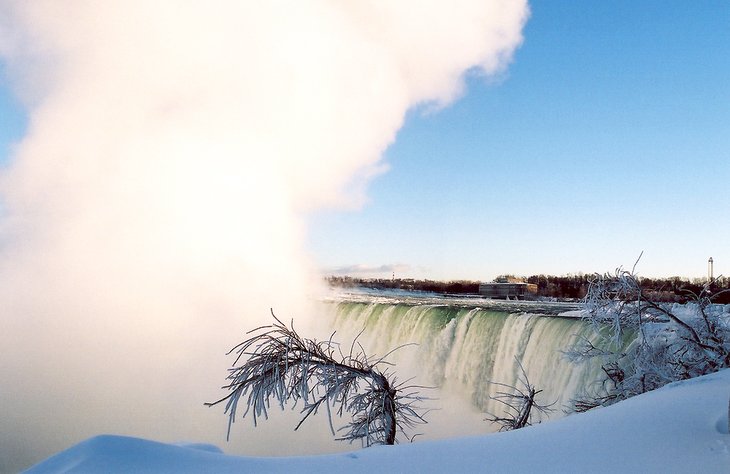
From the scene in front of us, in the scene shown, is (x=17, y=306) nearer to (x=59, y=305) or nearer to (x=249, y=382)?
(x=59, y=305)

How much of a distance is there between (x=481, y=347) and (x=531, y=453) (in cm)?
1552

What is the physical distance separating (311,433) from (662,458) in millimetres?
19108

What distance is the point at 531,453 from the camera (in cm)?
264

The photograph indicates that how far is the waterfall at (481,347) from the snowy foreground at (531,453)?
32.1 feet

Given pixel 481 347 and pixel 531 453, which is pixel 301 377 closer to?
pixel 531 453

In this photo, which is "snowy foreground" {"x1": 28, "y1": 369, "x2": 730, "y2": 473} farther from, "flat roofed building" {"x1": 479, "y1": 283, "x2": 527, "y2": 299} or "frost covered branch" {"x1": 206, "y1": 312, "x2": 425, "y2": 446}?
"flat roofed building" {"x1": 479, "y1": 283, "x2": 527, "y2": 299}

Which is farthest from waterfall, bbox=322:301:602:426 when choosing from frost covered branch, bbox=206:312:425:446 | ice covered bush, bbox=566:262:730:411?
frost covered branch, bbox=206:312:425:446

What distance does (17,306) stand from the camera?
1602 inches

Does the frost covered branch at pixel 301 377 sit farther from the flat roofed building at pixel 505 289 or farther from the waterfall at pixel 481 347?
the flat roofed building at pixel 505 289

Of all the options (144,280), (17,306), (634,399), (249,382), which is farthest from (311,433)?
(17,306)

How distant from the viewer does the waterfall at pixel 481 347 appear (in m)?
13.9

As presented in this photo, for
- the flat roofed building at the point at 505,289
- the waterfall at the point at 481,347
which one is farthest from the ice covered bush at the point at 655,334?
the flat roofed building at the point at 505,289

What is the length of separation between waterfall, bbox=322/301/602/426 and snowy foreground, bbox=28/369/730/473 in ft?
32.1

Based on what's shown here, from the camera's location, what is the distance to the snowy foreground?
2.45 metres
